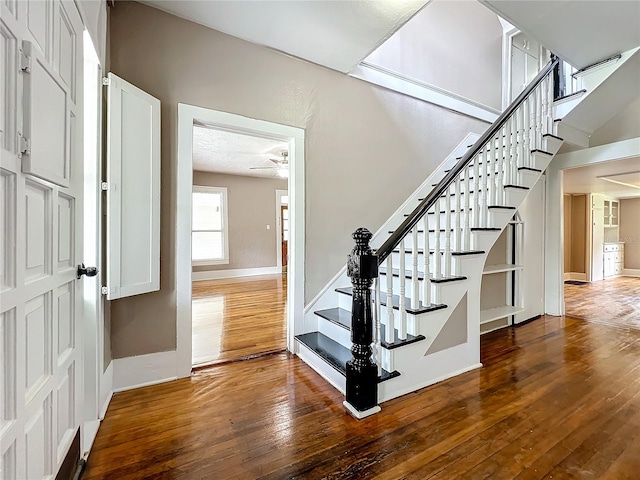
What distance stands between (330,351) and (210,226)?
18.4 feet

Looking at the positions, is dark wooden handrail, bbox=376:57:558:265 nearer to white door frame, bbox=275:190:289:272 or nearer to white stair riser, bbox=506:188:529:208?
white stair riser, bbox=506:188:529:208

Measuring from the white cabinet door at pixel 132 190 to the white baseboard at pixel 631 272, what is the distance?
10306mm

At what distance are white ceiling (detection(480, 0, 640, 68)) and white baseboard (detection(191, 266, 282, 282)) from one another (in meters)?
6.53

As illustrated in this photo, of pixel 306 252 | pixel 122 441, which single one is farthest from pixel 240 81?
pixel 122 441

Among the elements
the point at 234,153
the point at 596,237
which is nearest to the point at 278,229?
the point at 234,153

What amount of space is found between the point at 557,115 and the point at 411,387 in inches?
120

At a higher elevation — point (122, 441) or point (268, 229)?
point (268, 229)

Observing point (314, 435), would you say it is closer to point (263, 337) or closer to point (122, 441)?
point (122, 441)

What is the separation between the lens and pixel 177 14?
2.16 metres

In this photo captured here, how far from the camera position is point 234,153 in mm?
5270

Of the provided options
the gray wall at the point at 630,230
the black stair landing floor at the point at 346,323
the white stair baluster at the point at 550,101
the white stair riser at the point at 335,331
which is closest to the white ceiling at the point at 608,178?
the gray wall at the point at 630,230

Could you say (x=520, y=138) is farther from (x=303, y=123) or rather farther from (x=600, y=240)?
(x=600, y=240)

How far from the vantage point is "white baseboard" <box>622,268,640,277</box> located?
732 centimetres

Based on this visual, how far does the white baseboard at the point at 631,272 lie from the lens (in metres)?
7.32
